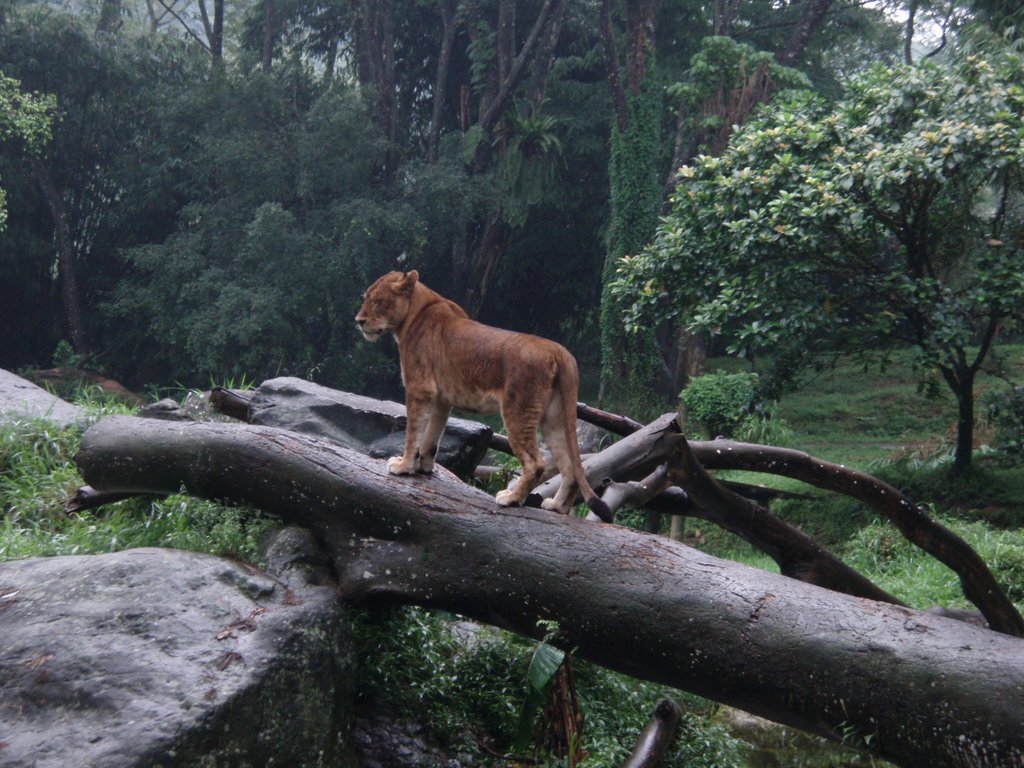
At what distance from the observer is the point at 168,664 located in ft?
13.5

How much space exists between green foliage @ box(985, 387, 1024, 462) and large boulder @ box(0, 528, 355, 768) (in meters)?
8.15

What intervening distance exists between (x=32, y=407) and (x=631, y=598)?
586 centimetres

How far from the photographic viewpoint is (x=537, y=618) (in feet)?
14.8

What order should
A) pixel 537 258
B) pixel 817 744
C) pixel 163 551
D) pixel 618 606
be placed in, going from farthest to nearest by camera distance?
pixel 537 258, pixel 817 744, pixel 163 551, pixel 618 606

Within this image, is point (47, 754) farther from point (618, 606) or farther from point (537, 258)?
point (537, 258)

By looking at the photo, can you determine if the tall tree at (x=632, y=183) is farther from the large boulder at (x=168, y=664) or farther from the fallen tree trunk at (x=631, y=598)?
the large boulder at (x=168, y=664)

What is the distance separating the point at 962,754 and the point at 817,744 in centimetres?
307

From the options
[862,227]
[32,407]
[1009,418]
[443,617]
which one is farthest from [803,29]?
[443,617]

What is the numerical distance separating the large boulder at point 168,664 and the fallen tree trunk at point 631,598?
44cm

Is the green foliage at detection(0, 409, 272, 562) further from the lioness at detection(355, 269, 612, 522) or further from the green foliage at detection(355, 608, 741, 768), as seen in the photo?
the lioness at detection(355, 269, 612, 522)

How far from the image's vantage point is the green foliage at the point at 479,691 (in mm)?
5098

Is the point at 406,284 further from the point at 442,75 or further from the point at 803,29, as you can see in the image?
the point at 442,75

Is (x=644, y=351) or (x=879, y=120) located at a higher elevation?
(x=879, y=120)

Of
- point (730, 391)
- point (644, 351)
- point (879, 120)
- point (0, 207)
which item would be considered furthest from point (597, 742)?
point (0, 207)
